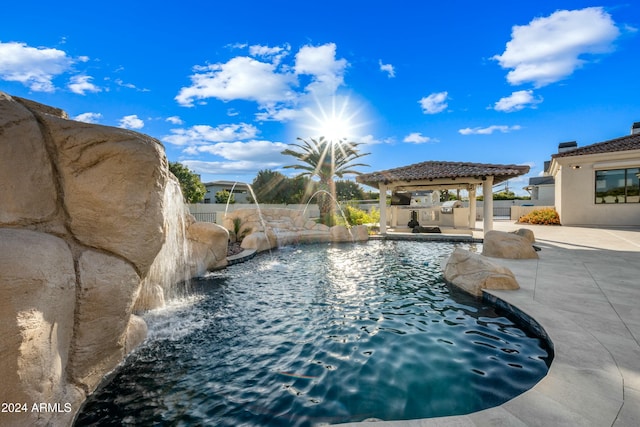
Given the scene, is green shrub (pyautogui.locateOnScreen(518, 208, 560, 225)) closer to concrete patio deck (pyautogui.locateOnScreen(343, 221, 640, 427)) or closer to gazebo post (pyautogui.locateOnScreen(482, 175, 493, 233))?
gazebo post (pyautogui.locateOnScreen(482, 175, 493, 233))

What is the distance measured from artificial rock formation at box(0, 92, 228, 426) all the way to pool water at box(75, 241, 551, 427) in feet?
1.79

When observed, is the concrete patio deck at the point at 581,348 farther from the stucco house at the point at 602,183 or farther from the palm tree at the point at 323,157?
the palm tree at the point at 323,157

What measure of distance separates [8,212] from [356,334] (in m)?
3.88

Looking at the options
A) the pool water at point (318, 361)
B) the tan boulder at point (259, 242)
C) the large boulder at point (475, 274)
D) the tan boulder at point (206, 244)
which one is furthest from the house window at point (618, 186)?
the tan boulder at point (206, 244)

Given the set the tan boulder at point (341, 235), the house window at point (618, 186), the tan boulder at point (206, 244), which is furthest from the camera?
the house window at point (618, 186)

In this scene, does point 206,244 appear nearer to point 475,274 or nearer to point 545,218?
point 475,274

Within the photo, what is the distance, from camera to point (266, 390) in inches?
114

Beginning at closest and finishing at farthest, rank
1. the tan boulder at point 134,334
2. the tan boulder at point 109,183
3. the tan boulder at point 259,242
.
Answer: the tan boulder at point 109,183 < the tan boulder at point 134,334 < the tan boulder at point 259,242

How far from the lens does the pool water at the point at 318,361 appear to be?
2604 millimetres

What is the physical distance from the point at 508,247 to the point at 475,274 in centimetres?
350

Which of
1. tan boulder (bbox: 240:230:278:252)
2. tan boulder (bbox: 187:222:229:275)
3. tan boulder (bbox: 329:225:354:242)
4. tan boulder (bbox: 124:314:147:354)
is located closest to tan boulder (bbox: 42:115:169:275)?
tan boulder (bbox: 124:314:147:354)

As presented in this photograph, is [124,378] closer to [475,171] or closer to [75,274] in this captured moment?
[75,274]

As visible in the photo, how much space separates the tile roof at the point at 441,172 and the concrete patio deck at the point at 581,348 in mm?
7869

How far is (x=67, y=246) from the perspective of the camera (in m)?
2.62
